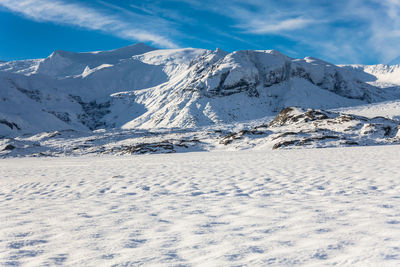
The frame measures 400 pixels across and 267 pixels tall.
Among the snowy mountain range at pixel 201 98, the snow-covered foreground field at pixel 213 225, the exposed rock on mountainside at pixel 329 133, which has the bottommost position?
the snow-covered foreground field at pixel 213 225

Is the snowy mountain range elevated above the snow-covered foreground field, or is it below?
above

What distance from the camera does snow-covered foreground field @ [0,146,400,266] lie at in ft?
11.5

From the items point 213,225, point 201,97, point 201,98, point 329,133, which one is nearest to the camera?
point 213,225

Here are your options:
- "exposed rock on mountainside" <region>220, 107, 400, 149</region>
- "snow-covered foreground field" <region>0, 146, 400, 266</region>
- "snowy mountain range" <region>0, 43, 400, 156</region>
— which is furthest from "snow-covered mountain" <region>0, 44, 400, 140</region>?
"snow-covered foreground field" <region>0, 146, 400, 266</region>

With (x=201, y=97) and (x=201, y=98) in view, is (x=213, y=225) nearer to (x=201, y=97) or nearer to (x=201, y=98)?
(x=201, y=98)

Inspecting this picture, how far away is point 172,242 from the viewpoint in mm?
4094

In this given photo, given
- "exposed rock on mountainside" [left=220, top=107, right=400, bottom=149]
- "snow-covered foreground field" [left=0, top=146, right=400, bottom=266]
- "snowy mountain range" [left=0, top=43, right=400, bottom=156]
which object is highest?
"snowy mountain range" [left=0, top=43, right=400, bottom=156]

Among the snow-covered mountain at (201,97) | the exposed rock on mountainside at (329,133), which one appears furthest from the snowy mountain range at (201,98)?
the exposed rock on mountainside at (329,133)

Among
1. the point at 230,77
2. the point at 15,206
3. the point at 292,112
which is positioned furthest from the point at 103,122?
the point at 15,206

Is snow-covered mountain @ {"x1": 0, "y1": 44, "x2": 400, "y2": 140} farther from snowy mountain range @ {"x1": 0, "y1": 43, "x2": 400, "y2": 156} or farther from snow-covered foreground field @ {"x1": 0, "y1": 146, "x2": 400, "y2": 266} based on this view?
snow-covered foreground field @ {"x1": 0, "y1": 146, "x2": 400, "y2": 266}

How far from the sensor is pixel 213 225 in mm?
4848

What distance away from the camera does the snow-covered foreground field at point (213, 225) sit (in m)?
3.50

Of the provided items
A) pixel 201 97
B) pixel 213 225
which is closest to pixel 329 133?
pixel 213 225

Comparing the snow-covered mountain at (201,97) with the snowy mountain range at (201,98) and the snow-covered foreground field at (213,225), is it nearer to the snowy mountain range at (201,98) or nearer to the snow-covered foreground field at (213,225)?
the snowy mountain range at (201,98)
